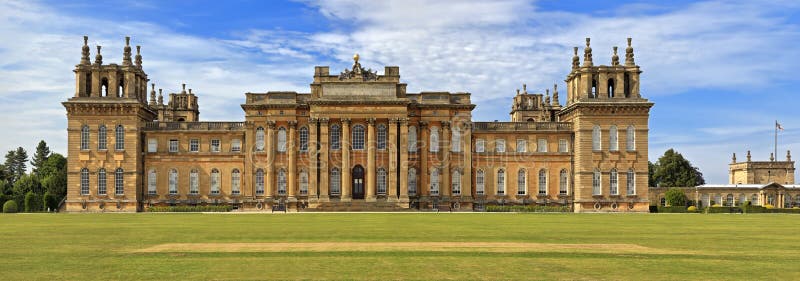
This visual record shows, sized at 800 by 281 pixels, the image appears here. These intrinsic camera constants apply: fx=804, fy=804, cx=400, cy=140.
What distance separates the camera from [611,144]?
71.8 metres

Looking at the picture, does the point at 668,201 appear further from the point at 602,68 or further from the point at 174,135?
the point at 174,135

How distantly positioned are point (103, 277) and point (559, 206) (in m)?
61.1

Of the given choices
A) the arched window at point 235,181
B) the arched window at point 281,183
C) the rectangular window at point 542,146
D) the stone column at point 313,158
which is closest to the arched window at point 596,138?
the rectangular window at point 542,146

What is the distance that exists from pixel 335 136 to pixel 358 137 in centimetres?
204

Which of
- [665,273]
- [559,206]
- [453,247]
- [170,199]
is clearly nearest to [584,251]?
[453,247]

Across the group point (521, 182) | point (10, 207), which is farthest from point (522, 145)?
point (10, 207)

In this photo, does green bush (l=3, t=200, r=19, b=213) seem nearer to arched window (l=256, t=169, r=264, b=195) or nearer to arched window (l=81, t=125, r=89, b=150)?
arched window (l=81, t=125, r=89, b=150)

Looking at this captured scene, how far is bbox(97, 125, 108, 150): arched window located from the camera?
7131cm

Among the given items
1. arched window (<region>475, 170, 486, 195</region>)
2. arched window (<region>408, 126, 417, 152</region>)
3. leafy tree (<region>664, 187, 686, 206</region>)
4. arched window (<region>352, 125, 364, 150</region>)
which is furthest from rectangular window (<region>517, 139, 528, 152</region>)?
leafy tree (<region>664, 187, 686, 206</region>)

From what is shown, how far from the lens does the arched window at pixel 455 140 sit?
2869 inches

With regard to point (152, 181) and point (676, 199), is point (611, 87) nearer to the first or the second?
point (676, 199)

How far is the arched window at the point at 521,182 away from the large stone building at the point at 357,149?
0.30 ft

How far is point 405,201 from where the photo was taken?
227 ft

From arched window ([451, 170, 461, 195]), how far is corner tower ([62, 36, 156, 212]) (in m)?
28.5
